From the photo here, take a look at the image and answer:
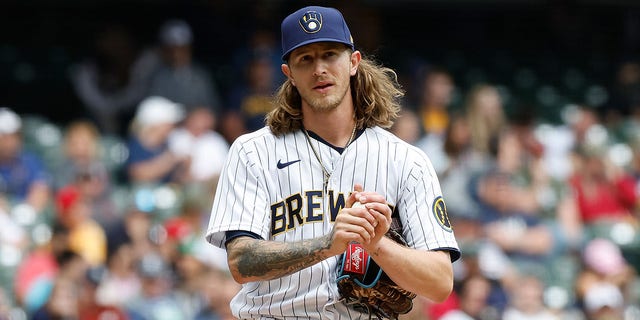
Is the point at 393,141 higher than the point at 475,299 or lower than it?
higher

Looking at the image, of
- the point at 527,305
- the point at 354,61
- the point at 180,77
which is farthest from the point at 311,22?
the point at 180,77

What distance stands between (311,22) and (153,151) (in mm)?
5772

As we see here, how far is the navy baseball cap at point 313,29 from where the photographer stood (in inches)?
140

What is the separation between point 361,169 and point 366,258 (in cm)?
31

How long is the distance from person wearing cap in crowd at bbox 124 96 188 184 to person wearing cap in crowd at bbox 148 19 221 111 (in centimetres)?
95

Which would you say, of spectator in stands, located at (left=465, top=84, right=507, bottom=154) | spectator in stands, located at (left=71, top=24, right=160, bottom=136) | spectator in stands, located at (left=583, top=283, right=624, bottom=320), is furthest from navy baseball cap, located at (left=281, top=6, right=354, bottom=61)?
spectator in stands, located at (left=71, top=24, right=160, bottom=136)

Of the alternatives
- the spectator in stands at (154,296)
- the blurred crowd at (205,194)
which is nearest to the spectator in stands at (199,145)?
the blurred crowd at (205,194)

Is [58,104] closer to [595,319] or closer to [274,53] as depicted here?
[274,53]

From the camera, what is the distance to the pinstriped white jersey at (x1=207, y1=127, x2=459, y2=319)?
11.9 feet

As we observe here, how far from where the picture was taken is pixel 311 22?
3576mm

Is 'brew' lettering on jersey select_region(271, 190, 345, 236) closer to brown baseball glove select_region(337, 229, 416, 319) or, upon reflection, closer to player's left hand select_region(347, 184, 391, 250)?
brown baseball glove select_region(337, 229, 416, 319)

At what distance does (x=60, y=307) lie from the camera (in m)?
7.35

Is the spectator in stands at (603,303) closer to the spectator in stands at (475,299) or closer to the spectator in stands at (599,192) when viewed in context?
the spectator in stands at (475,299)

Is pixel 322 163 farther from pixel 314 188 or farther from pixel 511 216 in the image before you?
pixel 511 216
